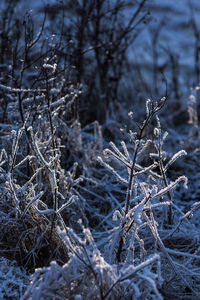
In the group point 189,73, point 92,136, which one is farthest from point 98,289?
point 189,73

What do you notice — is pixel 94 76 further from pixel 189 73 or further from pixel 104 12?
pixel 189 73

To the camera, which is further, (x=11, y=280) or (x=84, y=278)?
(x=11, y=280)

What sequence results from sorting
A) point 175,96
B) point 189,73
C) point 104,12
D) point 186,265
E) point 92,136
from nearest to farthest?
point 186,265 → point 92,136 → point 104,12 → point 175,96 → point 189,73

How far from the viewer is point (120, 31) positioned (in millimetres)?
4305

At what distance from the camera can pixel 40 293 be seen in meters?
1.55

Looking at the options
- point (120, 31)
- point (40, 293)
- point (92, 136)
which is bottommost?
point (40, 293)

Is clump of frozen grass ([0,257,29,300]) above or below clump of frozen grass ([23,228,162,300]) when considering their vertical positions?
below

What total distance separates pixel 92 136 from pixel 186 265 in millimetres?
1807

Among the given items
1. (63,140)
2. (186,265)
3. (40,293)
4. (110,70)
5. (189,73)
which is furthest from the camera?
(189,73)

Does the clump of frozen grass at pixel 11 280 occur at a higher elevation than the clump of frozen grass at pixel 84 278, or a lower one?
lower

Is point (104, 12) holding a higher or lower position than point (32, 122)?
higher

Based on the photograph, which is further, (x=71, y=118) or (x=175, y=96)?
(x=175, y=96)

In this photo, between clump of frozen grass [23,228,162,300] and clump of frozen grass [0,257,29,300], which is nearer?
clump of frozen grass [23,228,162,300]

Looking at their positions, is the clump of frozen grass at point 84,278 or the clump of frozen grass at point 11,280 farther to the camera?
the clump of frozen grass at point 11,280
